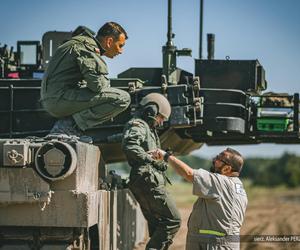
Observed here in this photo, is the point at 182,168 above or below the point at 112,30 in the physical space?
below

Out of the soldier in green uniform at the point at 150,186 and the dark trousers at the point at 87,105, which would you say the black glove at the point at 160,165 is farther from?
the dark trousers at the point at 87,105

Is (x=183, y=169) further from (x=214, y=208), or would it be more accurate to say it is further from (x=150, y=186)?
(x=150, y=186)

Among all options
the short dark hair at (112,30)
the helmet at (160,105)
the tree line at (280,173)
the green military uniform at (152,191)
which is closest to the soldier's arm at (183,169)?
the green military uniform at (152,191)

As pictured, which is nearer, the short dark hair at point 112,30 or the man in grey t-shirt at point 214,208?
the man in grey t-shirt at point 214,208

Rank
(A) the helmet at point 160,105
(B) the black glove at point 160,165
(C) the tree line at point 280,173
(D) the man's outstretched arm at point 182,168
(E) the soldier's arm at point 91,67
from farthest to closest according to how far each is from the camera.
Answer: (C) the tree line at point 280,173 → (A) the helmet at point 160,105 → (B) the black glove at point 160,165 → (E) the soldier's arm at point 91,67 → (D) the man's outstretched arm at point 182,168

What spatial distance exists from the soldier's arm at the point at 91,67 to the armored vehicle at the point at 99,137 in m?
0.59

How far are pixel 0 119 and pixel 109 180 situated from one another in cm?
313

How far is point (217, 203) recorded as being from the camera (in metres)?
7.56

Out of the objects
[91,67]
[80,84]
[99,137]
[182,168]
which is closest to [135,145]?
[80,84]

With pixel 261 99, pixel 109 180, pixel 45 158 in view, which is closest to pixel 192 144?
pixel 261 99

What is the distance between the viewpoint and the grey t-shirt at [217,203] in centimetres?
753

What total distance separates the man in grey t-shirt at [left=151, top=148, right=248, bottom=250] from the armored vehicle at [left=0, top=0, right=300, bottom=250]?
34.0 inches

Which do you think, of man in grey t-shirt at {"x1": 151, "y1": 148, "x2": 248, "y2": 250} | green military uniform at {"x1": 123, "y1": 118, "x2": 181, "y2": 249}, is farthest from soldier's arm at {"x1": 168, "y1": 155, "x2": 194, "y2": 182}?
green military uniform at {"x1": 123, "y1": 118, "x2": 181, "y2": 249}

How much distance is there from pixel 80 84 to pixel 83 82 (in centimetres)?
6
